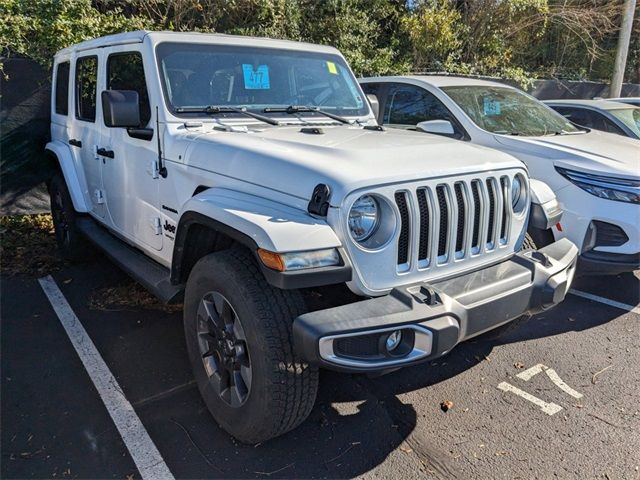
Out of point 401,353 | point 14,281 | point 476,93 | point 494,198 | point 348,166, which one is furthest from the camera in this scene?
point 476,93

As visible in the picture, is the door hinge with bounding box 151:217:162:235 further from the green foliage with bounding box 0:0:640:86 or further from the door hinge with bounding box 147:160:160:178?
the green foliage with bounding box 0:0:640:86

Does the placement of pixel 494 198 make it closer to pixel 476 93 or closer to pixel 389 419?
pixel 389 419

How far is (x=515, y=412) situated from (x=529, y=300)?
81cm

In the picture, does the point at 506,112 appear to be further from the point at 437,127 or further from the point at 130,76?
the point at 130,76

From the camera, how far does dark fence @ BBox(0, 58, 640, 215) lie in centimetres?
627

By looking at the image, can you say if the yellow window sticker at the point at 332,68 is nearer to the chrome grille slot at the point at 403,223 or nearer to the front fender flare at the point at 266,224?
the front fender flare at the point at 266,224

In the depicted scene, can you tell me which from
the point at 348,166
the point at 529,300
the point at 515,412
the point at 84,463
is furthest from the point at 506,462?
the point at 84,463

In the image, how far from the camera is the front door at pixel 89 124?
4242mm

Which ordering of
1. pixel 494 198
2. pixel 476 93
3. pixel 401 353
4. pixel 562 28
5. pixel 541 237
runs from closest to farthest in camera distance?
pixel 401 353, pixel 494 198, pixel 541 237, pixel 476 93, pixel 562 28

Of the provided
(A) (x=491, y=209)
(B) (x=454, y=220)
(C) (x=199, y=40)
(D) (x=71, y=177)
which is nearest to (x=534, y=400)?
(A) (x=491, y=209)

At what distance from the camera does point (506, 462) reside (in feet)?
8.48

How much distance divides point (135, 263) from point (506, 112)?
4182 mm

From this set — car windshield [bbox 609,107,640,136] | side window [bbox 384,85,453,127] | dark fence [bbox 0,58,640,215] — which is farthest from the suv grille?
dark fence [bbox 0,58,640,215]

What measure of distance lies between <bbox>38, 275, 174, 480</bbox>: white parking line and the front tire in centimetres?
37
